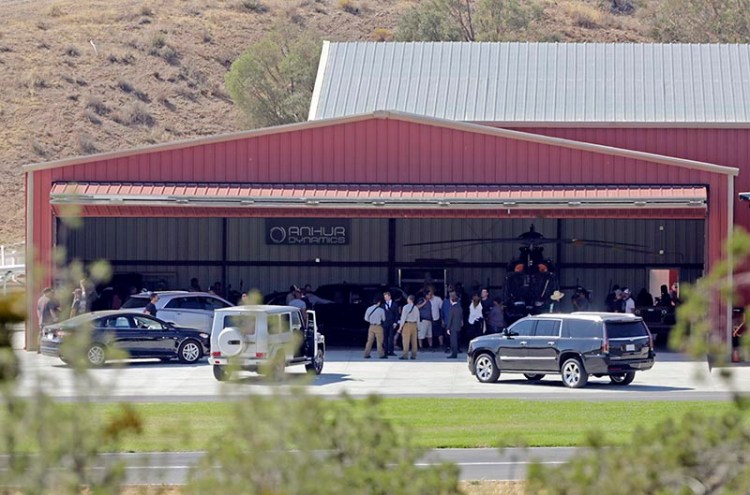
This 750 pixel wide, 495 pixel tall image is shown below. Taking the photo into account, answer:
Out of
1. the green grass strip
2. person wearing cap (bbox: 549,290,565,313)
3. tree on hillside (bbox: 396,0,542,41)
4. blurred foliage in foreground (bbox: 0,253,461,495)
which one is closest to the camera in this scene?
blurred foliage in foreground (bbox: 0,253,461,495)

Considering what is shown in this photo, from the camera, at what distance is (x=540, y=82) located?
43.0 m

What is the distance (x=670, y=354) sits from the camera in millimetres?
35094

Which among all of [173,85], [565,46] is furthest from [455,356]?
[173,85]

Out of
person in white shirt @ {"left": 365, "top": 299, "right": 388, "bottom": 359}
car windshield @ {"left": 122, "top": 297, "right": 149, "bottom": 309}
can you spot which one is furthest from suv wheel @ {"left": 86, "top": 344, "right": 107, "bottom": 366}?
person in white shirt @ {"left": 365, "top": 299, "right": 388, "bottom": 359}

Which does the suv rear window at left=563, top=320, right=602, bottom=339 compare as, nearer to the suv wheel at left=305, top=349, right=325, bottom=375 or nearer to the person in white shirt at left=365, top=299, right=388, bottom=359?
the suv wheel at left=305, top=349, right=325, bottom=375

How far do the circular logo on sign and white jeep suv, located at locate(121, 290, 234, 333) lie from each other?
734 centimetres

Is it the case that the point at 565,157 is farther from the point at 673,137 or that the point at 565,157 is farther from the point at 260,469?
the point at 260,469

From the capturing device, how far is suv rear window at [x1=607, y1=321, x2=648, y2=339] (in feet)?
86.8

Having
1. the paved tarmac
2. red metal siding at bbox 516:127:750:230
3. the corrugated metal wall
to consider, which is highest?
red metal siding at bbox 516:127:750:230

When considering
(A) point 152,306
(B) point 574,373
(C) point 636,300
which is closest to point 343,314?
(A) point 152,306

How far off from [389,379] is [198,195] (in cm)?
831

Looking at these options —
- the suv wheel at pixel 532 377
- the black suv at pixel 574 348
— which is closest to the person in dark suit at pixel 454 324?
the suv wheel at pixel 532 377

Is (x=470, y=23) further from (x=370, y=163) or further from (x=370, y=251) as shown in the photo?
(x=370, y=163)

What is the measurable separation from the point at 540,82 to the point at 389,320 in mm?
12759
